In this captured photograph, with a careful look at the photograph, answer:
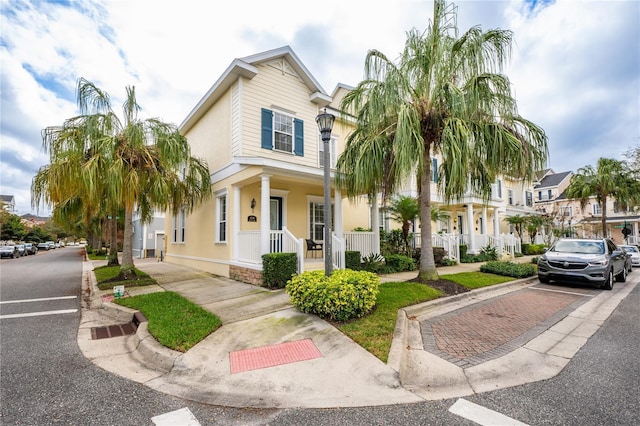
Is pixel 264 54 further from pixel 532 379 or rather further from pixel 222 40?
pixel 532 379

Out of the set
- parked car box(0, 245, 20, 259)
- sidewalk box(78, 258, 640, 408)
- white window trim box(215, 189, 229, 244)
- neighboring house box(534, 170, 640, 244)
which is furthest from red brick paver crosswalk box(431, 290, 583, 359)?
parked car box(0, 245, 20, 259)

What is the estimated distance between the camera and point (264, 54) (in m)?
10.7

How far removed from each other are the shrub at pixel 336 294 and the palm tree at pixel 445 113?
10.1 ft

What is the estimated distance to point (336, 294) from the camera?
5195mm

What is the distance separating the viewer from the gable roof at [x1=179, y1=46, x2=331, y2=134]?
33.1 feet

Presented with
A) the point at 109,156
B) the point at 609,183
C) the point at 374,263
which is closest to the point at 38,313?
the point at 109,156

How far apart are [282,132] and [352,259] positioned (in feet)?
18.1

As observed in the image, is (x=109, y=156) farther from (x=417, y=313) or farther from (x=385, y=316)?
(x=417, y=313)

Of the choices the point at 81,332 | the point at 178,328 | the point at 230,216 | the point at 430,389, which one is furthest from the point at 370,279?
the point at 230,216

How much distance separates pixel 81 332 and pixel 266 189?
17.3 feet

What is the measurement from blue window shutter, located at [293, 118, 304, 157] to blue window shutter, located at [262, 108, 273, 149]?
106cm

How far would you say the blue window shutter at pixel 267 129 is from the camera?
34.8ft

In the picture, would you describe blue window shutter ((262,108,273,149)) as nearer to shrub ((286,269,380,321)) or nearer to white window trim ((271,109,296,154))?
white window trim ((271,109,296,154))

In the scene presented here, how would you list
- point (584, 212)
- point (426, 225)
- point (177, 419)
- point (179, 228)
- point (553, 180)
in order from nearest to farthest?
point (177, 419), point (426, 225), point (179, 228), point (584, 212), point (553, 180)
